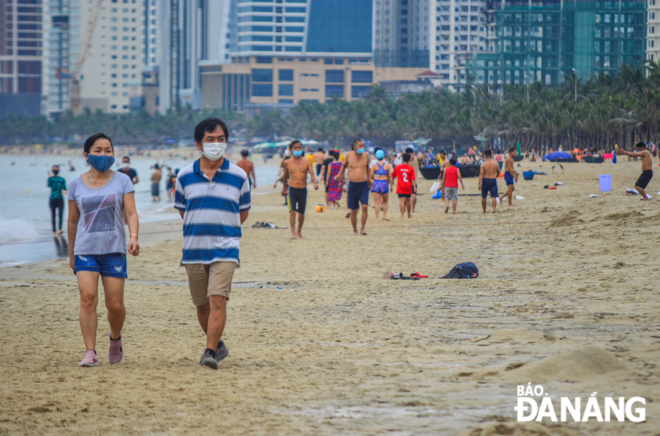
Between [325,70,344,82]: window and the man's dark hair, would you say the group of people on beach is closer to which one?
the man's dark hair

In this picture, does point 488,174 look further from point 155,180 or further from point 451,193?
point 155,180

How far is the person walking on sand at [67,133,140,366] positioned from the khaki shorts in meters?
0.45

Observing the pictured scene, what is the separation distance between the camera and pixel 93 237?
15.4ft

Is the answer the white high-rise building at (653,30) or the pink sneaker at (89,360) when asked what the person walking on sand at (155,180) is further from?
the white high-rise building at (653,30)

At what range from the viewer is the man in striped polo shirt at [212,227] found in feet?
14.7

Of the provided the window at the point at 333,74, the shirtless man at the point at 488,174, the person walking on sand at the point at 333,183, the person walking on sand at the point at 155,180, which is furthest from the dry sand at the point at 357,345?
the window at the point at 333,74

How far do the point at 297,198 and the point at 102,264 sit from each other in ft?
25.5

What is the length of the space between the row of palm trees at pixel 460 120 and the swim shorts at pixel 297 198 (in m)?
39.4

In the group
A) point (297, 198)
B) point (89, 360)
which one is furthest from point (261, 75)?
point (89, 360)

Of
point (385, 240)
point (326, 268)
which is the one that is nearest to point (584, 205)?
point (385, 240)

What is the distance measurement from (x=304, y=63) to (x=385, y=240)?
490 feet

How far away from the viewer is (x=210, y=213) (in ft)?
14.8

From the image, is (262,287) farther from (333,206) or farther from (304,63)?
(304,63)

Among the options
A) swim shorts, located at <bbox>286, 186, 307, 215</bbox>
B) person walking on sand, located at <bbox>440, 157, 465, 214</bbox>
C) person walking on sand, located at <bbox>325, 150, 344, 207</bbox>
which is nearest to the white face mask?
swim shorts, located at <bbox>286, 186, 307, 215</bbox>
